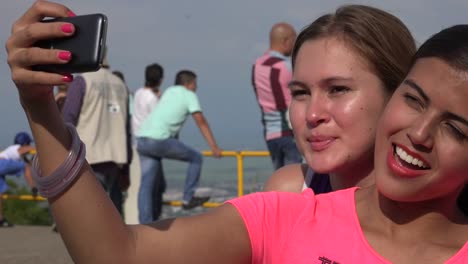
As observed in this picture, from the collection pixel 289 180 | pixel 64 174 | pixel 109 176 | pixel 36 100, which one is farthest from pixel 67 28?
pixel 109 176

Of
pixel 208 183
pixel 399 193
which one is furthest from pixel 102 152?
pixel 399 193

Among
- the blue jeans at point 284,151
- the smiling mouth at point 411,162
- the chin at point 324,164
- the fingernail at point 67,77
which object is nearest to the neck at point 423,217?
the smiling mouth at point 411,162

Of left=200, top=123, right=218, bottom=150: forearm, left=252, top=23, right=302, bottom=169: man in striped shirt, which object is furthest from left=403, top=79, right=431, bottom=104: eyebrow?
left=200, top=123, right=218, bottom=150: forearm

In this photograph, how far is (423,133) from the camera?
6.37 feet

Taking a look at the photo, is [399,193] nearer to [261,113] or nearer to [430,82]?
[430,82]

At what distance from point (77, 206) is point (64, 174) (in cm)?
8

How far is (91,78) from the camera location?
21.9 ft

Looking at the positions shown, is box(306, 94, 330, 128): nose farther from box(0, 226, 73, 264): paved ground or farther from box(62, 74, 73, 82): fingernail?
box(0, 226, 73, 264): paved ground

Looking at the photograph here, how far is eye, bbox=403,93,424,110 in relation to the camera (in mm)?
2008

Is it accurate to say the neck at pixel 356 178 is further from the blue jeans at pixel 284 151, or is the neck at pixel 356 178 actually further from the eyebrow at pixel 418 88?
the blue jeans at pixel 284 151

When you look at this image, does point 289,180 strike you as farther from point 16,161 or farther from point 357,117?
point 16,161

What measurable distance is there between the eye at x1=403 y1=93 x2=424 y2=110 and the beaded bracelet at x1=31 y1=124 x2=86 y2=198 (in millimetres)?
830

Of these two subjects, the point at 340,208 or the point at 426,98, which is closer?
the point at 426,98

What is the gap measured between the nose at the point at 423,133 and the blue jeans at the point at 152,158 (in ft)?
20.9
